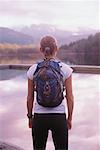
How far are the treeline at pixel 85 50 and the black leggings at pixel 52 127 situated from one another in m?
1.50

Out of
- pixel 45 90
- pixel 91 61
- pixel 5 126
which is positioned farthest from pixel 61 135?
pixel 91 61

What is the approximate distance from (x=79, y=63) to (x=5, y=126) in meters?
0.84

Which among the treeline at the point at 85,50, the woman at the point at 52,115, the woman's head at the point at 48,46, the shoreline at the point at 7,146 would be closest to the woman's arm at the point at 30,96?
the woman at the point at 52,115

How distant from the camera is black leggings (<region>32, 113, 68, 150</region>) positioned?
1.47 m

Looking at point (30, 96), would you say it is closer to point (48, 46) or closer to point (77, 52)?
point (48, 46)

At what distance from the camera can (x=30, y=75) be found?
4.94 ft

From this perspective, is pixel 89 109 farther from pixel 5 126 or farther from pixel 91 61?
pixel 5 126

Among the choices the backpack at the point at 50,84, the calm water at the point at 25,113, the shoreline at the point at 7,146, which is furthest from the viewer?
→ the calm water at the point at 25,113

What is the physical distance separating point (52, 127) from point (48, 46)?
0.31 m

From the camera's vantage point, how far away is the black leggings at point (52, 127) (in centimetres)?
147

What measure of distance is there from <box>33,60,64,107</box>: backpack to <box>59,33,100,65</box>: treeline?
1489 mm

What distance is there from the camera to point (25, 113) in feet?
10.8

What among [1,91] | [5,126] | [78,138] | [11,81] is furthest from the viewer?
[11,81]

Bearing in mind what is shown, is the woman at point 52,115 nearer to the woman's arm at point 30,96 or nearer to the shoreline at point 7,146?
the woman's arm at point 30,96
